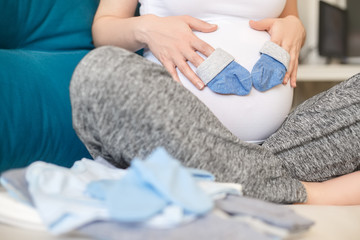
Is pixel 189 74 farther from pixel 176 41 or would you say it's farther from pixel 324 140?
pixel 324 140

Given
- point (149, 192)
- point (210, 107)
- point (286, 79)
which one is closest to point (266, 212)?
point (149, 192)

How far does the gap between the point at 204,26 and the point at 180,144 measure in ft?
1.07

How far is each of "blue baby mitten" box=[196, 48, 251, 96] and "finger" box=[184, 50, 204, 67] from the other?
0.5 inches

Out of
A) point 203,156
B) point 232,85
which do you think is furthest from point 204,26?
point 203,156

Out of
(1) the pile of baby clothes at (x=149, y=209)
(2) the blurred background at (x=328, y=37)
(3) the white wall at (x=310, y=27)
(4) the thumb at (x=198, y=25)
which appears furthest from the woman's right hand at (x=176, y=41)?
(3) the white wall at (x=310, y=27)

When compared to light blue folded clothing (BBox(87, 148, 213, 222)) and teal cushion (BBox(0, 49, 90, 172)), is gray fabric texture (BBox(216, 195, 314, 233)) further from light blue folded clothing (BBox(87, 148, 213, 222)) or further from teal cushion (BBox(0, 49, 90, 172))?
teal cushion (BBox(0, 49, 90, 172))

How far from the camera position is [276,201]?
→ 773 millimetres

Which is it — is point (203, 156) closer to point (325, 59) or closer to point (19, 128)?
point (19, 128)

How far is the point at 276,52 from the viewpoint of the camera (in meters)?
0.91

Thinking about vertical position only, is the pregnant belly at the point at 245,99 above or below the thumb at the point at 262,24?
below

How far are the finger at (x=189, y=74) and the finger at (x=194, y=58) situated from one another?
0.01 m

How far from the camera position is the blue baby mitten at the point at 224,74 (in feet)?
2.75

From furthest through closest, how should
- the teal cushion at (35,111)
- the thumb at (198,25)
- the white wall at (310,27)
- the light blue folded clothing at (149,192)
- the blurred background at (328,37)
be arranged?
the white wall at (310,27), the blurred background at (328,37), the thumb at (198,25), the teal cushion at (35,111), the light blue folded clothing at (149,192)

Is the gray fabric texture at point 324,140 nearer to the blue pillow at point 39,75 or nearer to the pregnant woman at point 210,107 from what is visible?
the pregnant woman at point 210,107
